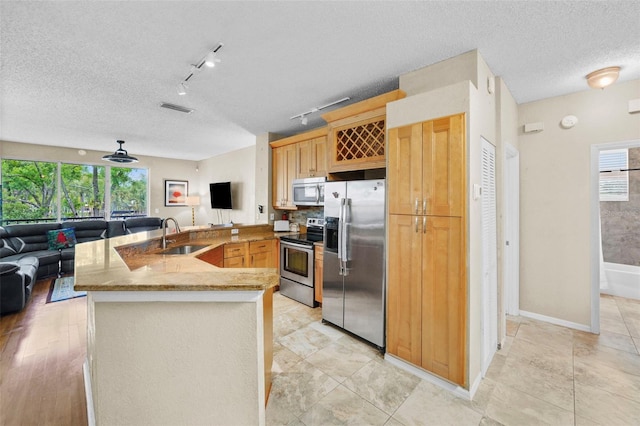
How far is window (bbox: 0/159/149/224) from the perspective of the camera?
552cm

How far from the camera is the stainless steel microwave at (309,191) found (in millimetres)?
3867

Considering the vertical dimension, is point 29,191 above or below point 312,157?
below

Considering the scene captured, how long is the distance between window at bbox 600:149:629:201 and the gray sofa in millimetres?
8137

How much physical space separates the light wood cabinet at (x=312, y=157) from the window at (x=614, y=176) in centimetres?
406

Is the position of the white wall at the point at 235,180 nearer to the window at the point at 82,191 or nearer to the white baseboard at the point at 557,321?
the window at the point at 82,191

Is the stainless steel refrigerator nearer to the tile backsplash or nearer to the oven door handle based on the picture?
the oven door handle

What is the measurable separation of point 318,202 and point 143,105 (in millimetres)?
2645

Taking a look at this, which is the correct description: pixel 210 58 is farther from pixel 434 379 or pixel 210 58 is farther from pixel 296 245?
pixel 434 379

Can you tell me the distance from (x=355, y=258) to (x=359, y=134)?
4.47ft

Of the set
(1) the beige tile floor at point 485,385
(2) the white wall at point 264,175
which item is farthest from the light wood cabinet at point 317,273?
(2) the white wall at point 264,175

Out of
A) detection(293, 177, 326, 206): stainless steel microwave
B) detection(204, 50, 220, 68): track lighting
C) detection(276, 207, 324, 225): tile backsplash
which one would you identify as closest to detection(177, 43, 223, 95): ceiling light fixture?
detection(204, 50, 220, 68): track lighting

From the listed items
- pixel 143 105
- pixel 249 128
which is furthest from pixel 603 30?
pixel 143 105

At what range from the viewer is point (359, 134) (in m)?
2.93


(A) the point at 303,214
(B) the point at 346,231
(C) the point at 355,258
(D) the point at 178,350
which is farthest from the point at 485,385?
(A) the point at 303,214
